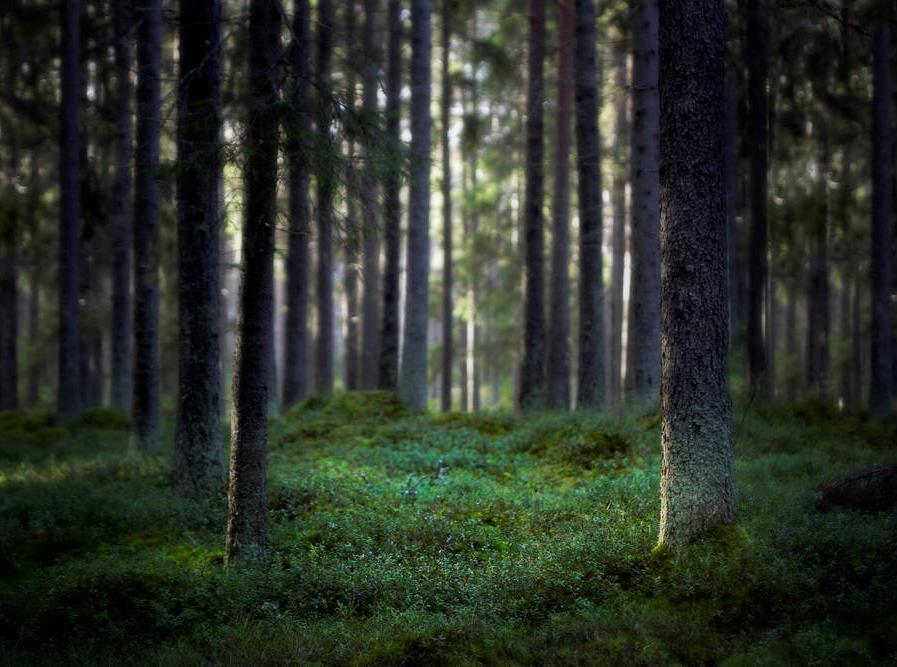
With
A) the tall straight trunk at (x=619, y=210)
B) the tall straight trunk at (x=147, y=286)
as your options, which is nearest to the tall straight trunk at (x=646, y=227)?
the tall straight trunk at (x=147, y=286)

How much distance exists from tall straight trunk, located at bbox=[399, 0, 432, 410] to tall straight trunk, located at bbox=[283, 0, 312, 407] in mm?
2430

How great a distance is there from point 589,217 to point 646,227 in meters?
2.32

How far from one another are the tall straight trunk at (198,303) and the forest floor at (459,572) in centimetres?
62

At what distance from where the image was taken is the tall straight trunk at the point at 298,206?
25.0ft

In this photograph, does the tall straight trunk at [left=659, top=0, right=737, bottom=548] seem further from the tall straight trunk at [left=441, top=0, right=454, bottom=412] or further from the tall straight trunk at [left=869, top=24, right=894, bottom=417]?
the tall straight trunk at [left=441, top=0, right=454, bottom=412]

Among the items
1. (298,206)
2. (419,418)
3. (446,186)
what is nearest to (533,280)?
(419,418)

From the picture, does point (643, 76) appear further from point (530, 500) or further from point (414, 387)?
point (530, 500)

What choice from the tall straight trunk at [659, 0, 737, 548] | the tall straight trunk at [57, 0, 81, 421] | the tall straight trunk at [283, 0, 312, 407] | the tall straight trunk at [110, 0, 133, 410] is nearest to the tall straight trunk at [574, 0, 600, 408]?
the tall straight trunk at [283, 0, 312, 407]

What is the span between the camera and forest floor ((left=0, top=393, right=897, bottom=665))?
19.3 feet

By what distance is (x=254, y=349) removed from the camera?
7781 mm

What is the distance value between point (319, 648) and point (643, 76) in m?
12.3

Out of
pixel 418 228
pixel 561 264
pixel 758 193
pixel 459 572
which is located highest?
pixel 758 193

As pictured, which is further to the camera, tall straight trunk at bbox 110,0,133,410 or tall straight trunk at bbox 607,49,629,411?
tall straight trunk at bbox 607,49,629,411

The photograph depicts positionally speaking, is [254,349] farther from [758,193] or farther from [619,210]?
[619,210]
